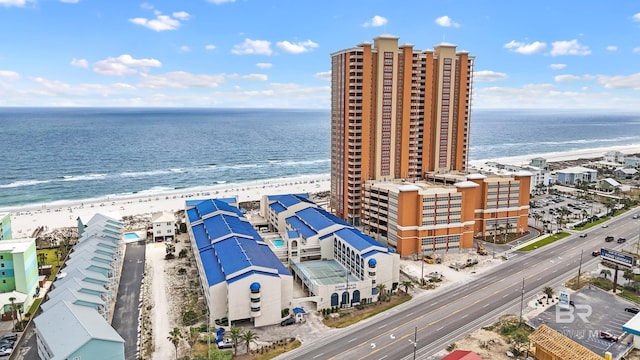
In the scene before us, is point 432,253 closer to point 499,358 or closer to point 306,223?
point 306,223

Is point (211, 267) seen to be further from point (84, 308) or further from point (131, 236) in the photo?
point (131, 236)

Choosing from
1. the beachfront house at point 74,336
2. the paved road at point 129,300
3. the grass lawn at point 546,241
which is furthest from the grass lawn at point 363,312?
the grass lawn at point 546,241

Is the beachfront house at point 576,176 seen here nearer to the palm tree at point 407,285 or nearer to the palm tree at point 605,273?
the palm tree at point 605,273

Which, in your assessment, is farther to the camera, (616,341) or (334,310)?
(334,310)

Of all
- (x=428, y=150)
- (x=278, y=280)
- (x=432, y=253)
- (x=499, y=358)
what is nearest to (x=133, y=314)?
(x=278, y=280)

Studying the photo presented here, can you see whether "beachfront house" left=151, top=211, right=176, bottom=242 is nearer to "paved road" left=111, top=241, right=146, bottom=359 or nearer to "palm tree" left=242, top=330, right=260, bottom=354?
"paved road" left=111, top=241, right=146, bottom=359

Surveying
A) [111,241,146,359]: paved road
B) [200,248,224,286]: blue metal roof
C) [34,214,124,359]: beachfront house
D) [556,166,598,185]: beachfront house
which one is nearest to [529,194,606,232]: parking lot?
[556,166,598,185]: beachfront house
